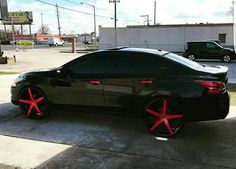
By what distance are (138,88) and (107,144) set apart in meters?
1.12

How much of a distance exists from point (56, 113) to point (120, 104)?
6.14 ft

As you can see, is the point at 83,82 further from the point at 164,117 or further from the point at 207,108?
the point at 207,108

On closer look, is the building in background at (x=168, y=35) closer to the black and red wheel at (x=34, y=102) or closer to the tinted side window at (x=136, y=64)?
the tinted side window at (x=136, y=64)

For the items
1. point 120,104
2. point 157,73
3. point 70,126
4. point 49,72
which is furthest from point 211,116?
point 49,72

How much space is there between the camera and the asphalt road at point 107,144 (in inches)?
168

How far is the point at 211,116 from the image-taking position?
Answer: 5051 mm

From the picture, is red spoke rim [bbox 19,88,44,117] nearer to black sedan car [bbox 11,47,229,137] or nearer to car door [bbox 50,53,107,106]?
black sedan car [bbox 11,47,229,137]

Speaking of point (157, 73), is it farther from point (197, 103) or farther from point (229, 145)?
point (229, 145)

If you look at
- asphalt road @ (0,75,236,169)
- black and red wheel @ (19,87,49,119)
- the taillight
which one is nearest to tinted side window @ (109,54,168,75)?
the taillight

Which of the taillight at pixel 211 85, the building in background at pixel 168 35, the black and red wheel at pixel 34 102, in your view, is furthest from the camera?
the building in background at pixel 168 35

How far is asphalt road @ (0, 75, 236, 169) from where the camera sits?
4.27 meters

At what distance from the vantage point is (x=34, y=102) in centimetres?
620

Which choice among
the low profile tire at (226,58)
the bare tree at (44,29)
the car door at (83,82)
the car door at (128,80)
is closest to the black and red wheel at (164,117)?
the car door at (128,80)

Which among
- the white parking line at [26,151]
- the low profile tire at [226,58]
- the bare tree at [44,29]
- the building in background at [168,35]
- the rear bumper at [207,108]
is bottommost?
the white parking line at [26,151]
